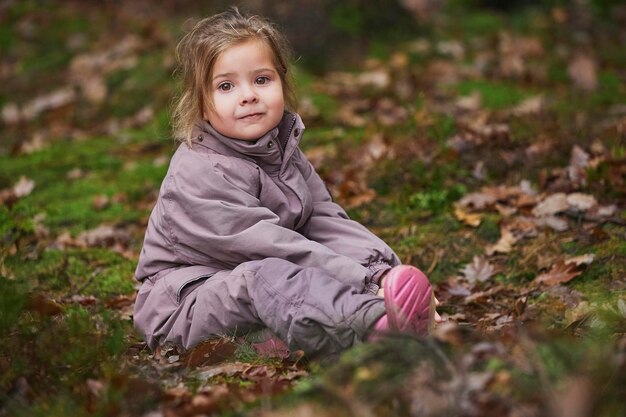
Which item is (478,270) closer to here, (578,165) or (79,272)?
(578,165)

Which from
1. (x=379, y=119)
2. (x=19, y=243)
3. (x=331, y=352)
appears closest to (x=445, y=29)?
(x=379, y=119)

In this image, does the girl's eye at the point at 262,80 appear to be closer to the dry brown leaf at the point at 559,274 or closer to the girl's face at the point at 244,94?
the girl's face at the point at 244,94

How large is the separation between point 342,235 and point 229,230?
27.7 inches

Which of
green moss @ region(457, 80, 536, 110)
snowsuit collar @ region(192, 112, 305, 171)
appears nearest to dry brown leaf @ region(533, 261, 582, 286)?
snowsuit collar @ region(192, 112, 305, 171)

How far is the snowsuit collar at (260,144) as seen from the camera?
368 cm

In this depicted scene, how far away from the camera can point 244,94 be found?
144 inches

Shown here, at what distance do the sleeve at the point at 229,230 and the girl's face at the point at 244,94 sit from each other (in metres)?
0.23

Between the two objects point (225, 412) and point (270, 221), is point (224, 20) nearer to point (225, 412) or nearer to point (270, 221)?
point (270, 221)

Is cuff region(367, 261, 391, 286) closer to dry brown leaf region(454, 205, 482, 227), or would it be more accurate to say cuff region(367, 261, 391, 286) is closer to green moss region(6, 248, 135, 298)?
dry brown leaf region(454, 205, 482, 227)

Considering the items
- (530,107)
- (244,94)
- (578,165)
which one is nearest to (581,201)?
(578,165)

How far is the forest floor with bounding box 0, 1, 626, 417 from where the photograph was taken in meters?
2.21

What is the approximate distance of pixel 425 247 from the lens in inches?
185

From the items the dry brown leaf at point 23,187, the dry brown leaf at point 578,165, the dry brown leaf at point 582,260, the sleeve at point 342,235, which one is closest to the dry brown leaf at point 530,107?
the dry brown leaf at point 578,165

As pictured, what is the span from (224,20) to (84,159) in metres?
3.74
